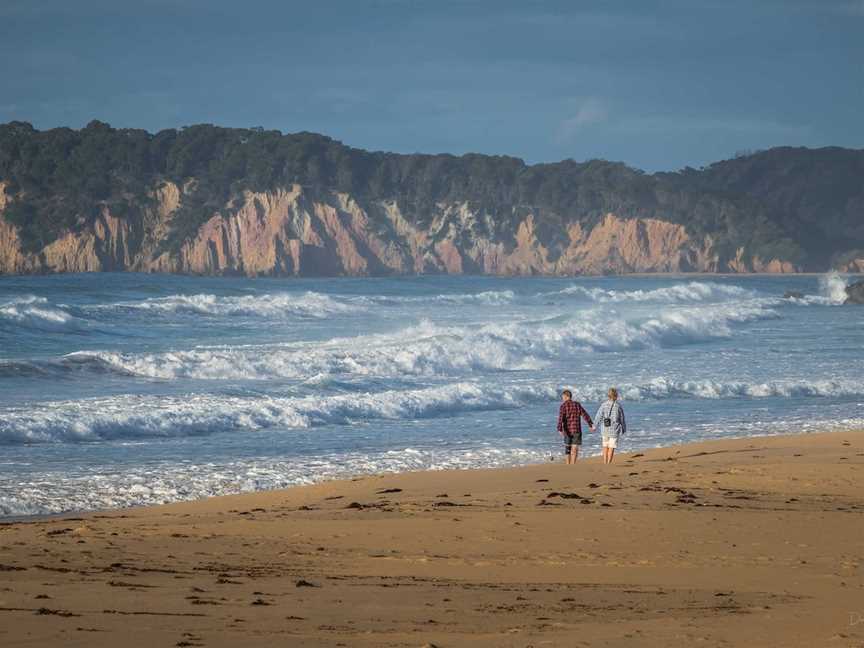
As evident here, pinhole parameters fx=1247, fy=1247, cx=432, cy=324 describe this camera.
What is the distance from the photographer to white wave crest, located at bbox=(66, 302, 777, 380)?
2627 cm

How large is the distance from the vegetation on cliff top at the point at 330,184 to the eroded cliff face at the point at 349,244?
1139mm

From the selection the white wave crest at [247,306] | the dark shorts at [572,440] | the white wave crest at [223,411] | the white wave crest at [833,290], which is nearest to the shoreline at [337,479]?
the dark shorts at [572,440]

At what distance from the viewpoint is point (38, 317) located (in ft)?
121

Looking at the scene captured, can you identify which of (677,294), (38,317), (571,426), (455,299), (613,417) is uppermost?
(677,294)

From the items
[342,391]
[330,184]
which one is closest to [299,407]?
[342,391]

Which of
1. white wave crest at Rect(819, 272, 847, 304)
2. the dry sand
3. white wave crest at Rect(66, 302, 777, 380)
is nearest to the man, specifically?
the dry sand

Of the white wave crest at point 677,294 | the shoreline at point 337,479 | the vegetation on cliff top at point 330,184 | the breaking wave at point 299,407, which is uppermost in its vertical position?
the vegetation on cliff top at point 330,184

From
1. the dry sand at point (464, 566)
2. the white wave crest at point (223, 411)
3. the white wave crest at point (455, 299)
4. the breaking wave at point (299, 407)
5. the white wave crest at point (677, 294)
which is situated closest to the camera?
the dry sand at point (464, 566)

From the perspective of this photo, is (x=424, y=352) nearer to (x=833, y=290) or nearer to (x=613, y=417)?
(x=613, y=417)

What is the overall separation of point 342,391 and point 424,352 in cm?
655

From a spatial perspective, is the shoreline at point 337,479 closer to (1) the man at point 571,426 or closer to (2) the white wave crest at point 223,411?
(1) the man at point 571,426

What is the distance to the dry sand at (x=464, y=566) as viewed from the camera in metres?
6.15

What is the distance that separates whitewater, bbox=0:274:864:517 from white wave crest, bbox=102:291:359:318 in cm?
218

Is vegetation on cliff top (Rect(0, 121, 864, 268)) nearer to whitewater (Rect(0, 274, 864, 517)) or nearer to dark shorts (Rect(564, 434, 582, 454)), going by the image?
whitewater (Rect(0, 274, 864, 517))
